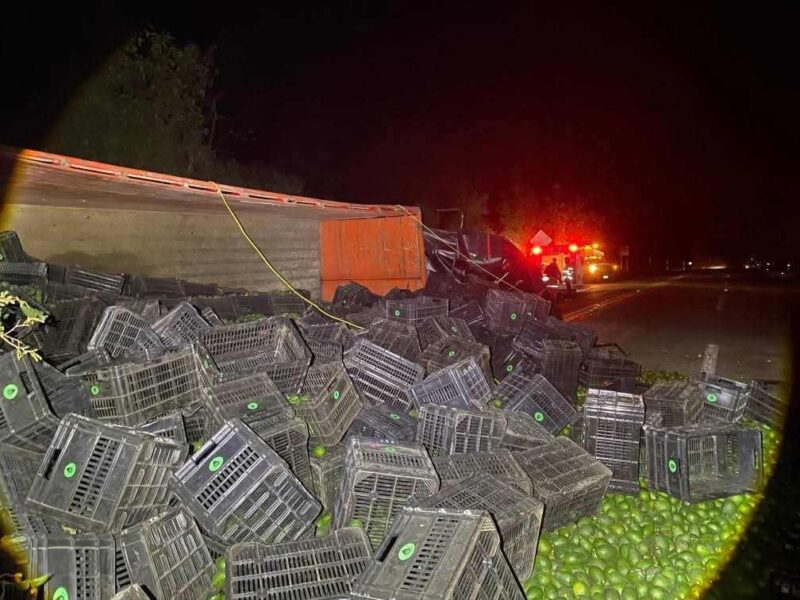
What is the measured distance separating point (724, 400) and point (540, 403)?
2.35 meters

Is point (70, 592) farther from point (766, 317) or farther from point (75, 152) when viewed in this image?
point (766, 317)

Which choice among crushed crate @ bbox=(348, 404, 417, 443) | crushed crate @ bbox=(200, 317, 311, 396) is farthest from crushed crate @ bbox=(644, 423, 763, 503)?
crushed crate @ bbox=(200, 317, 311, 396)

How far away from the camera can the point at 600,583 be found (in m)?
3.61

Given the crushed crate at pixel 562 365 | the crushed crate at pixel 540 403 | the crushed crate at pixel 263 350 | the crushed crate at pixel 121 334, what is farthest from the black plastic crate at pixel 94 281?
the crushed crate at pixel 562 365

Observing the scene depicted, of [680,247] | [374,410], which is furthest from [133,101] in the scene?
[680,247]

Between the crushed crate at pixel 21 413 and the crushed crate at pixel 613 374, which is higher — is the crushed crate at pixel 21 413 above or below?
above

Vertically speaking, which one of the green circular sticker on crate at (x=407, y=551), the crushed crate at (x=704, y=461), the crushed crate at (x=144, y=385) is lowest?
the crushed crate at (x=704, y=461)

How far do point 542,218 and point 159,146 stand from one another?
31900 mm

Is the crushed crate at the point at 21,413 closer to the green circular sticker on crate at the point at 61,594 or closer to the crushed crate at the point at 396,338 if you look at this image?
the green circular sticker on crate at the point at 61,594

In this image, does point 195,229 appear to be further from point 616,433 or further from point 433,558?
point 433,558

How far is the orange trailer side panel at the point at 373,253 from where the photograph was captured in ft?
38.6

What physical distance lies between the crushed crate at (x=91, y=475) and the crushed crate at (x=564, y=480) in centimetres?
285

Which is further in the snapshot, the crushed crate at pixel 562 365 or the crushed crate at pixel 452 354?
the crushed crate at pixel 562 365

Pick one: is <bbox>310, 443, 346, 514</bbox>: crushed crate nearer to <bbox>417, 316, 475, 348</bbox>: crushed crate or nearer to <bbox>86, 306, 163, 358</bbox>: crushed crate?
<bbox>86, 306, 163, 358</bbox>: crushed crate
